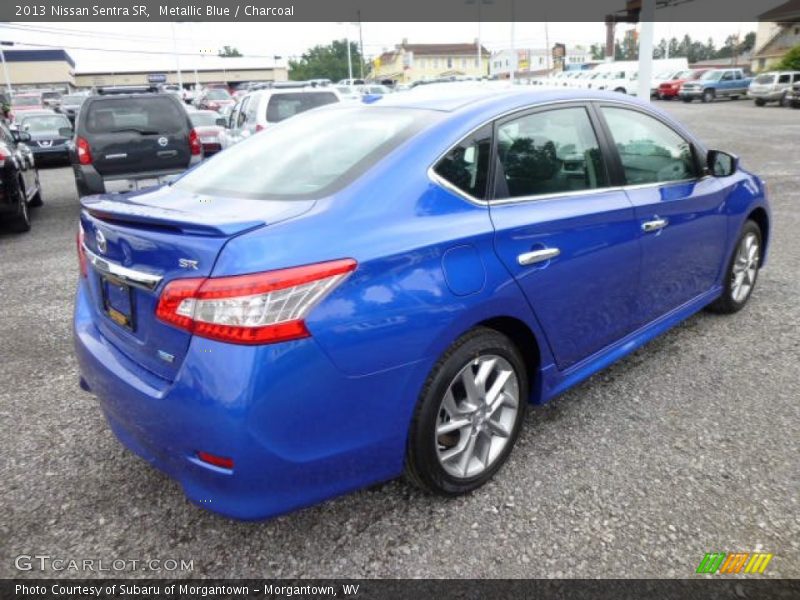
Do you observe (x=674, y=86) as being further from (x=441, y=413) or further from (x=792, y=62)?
(x=441, y=413)

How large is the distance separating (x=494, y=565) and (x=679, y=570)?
0.66m

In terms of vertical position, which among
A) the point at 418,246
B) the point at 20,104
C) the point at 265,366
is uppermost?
the point at 20,104

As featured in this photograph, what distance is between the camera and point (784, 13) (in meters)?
50.6

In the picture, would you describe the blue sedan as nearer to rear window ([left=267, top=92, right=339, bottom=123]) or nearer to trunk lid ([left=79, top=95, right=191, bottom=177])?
trunk lid ([left=79, top=95, right=191, bottom=177])

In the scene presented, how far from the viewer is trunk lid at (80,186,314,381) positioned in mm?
2027

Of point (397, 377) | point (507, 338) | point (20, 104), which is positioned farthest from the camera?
point (20, 104)

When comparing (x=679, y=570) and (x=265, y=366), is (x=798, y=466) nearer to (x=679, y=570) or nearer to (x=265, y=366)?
(x=679, y=570)

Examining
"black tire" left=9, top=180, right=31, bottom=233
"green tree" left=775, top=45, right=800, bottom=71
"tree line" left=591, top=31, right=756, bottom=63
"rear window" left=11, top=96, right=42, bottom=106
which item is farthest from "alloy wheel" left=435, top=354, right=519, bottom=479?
"tree line" left=591, top=31, right=756, bottom=63

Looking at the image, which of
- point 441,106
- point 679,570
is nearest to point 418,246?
point 441,106

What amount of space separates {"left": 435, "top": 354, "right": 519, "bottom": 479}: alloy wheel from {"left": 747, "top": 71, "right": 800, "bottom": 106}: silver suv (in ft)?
112

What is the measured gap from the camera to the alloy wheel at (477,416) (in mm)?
2504

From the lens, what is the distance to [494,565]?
228cm

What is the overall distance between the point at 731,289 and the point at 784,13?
59.2 metres

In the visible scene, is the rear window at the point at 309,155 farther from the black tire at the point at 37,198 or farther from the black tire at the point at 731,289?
the black tire at the point at 37,198
